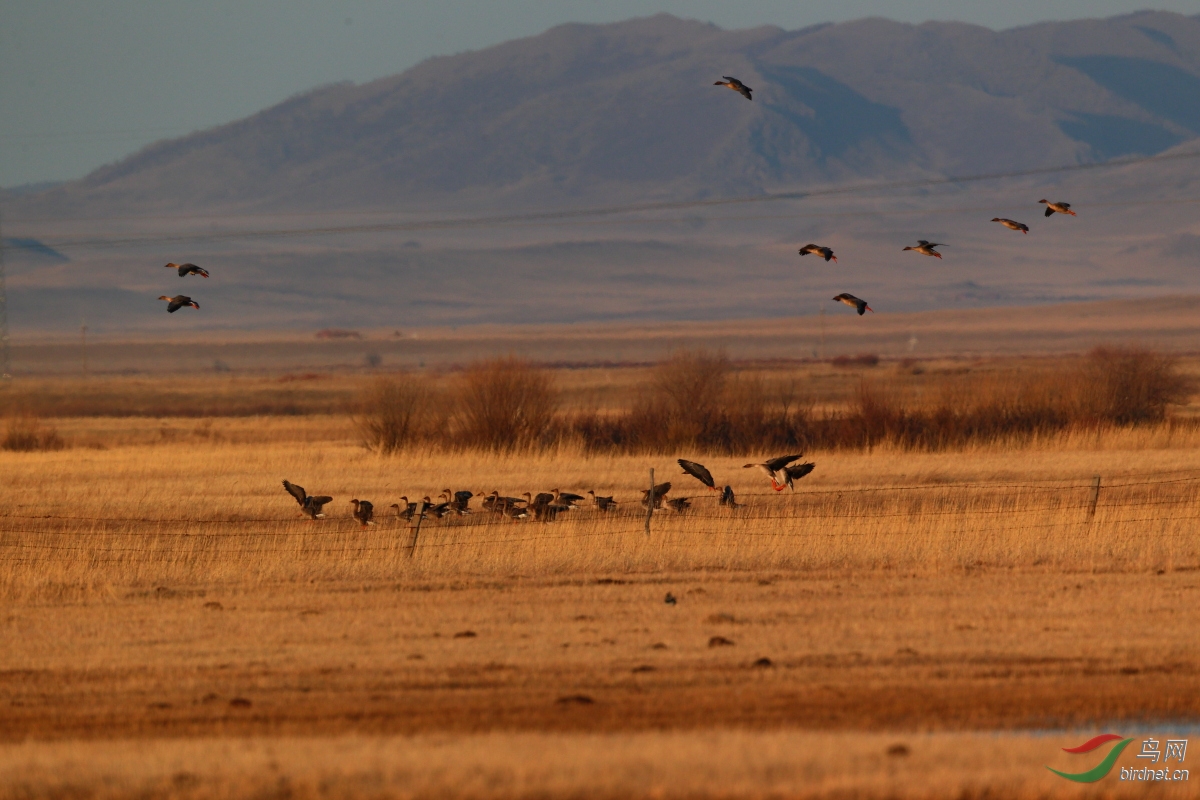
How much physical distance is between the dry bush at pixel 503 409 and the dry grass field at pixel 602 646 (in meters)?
13.1

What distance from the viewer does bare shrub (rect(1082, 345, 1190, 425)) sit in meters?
45.2

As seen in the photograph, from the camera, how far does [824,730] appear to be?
10.9m

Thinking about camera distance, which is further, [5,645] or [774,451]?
[774,451]

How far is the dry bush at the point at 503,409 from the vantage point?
41.2 m

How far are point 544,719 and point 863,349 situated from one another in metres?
132

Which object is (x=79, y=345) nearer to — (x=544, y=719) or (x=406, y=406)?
(x=406, y=406)

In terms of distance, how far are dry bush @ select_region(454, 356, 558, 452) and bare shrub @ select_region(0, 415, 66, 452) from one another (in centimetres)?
1355

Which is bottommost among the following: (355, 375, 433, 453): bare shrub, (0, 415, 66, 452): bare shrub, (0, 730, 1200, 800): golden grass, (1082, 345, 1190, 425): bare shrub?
(0, 415, 66, 452): bare shrub

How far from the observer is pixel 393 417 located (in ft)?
137

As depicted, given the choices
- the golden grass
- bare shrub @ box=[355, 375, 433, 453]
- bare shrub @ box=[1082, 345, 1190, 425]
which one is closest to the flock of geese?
the golden grass

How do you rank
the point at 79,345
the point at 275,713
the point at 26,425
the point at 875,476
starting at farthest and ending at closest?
the point at 79,345 → the point at 26,425 → the point at 875,476 → the point at 275,713

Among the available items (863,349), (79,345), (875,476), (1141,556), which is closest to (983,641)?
(1141,556)

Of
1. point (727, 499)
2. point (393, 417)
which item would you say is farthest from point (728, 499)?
point (393, 417)

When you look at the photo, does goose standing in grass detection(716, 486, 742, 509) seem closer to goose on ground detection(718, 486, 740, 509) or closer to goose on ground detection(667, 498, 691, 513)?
goose on ground detection(718, 486, 740, 509)
